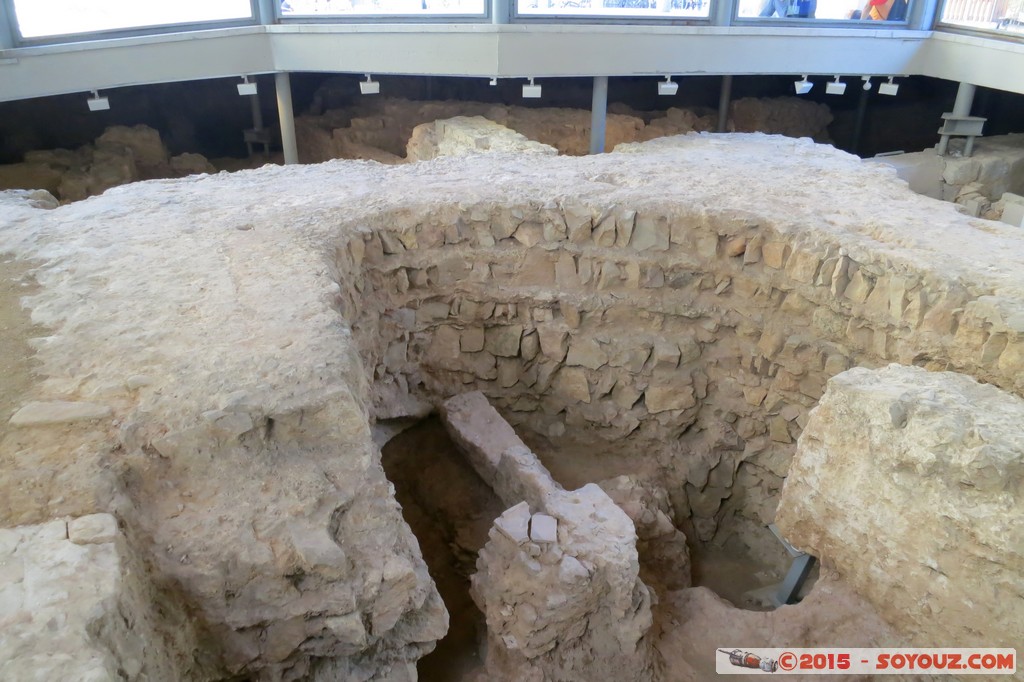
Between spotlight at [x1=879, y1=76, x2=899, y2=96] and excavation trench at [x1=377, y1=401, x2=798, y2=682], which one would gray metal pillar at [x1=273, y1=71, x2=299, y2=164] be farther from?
spotlight at [x1=879, y1=76, x2=899, y2=96]

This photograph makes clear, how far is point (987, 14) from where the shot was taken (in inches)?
307

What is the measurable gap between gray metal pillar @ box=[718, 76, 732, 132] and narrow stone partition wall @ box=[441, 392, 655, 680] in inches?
275

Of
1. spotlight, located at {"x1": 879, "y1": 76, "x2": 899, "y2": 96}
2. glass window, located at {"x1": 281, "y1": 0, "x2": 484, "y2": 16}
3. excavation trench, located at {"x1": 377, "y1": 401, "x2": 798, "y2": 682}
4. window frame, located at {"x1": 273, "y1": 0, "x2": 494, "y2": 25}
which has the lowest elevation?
excavation trench, located at {"x1": 377, "y1": 401, "x2": 798, "y2": 682}

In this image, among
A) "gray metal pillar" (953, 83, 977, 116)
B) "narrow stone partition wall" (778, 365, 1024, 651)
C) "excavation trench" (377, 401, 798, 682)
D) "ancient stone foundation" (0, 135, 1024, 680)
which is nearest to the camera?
"ancient stone foundation" (0, 135, 1024, 680)

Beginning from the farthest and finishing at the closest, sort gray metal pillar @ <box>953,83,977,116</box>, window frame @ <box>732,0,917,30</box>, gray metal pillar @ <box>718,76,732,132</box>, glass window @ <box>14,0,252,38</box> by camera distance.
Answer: gray metal pillar @ <box>718,76,732,132</box>
gray metal pillar @ <box>953,83,977,116</box>
window frame @ <box>732,0,917,30</box>
glass window @ <box>14,0,252,38</box>

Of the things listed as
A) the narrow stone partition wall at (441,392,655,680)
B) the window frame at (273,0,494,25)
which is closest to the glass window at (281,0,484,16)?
the window frame at (273,0,494,25)

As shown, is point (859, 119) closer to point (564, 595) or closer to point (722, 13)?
point (722, 13)

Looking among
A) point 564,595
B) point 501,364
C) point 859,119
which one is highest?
point 859,119

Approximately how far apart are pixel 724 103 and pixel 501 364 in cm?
579

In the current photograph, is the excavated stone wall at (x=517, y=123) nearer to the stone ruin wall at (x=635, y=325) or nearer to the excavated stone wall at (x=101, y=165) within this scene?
the excavated stone wall at (x=101, y=165)

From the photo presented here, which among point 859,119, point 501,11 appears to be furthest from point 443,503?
point 859,119

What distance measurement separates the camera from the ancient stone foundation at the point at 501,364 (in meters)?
2.56

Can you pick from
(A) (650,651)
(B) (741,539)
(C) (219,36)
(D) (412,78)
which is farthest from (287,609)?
(D) (412,78)

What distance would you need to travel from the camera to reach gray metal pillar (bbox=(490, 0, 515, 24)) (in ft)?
22.7
